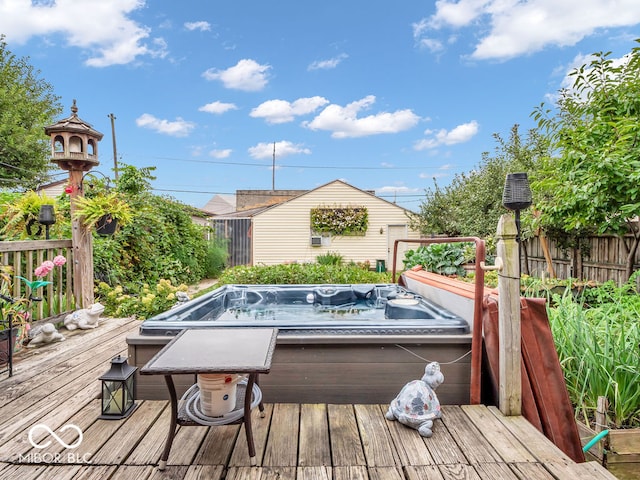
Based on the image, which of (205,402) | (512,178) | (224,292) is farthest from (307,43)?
(205,402)

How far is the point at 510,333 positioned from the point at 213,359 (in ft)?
5.20

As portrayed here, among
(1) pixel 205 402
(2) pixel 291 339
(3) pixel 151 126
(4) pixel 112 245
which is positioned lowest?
(1) pixel 205 402

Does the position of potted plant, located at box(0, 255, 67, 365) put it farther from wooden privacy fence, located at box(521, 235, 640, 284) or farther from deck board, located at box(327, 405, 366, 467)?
wooden privacy fence, located at box(521, 235, 640, 284)

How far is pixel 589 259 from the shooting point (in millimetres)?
6332

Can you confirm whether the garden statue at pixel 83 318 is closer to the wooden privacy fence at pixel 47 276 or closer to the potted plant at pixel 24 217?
the wooden privacy fence at pixel 47 276

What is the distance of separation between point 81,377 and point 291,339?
5.55 ft

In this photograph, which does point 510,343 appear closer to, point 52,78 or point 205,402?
point 205,402

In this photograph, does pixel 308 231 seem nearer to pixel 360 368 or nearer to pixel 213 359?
pixel 360 368

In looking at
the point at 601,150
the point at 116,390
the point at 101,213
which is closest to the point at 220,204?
the point at 101,213

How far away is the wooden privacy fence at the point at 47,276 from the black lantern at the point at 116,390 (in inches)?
87.7

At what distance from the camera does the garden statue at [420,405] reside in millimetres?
2018

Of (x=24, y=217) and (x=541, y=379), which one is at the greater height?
(x=24, y=217)

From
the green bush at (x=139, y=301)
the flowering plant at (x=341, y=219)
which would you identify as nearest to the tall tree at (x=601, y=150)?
the green bush at (x=139, y=301)

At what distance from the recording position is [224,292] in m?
4.18
